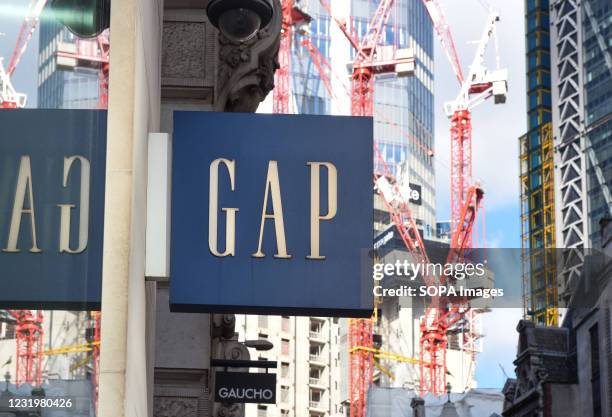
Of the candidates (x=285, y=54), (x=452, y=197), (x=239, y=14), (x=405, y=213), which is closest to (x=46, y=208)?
(x=239, y=14)

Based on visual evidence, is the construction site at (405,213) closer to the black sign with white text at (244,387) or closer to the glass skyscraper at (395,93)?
the glass skyscraper at (395,93)

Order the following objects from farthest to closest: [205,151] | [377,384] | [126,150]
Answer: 1. [377,384]
2. [205,151]
3. [126,150]

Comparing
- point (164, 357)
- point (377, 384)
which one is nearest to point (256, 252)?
point (164, 357)

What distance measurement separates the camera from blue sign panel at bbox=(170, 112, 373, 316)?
27.5 ft

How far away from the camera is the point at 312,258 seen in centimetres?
860

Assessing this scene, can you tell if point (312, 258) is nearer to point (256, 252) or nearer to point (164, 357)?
point (256, 252)

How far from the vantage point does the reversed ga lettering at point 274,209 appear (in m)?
8.53

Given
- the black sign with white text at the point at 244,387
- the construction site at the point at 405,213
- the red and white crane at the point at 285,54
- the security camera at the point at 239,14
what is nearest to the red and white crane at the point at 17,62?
the security camera at the point at 239,14

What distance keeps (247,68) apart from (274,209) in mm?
6992

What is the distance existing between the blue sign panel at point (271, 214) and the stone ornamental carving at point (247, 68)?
5.83m

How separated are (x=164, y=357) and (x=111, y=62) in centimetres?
797

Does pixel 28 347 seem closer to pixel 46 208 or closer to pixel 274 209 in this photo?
pixel 46 208

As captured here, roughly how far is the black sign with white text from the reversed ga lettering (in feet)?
25.7

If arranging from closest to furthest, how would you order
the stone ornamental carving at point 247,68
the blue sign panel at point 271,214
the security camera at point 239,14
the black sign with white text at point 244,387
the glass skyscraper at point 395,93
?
the blue sign panel at point 271,214 → the security camera at point 239,14 → the stone ornamental carving at point 247,68 → the black sign with white text at point 244,387 → the glass skyscraper at point 395,93
